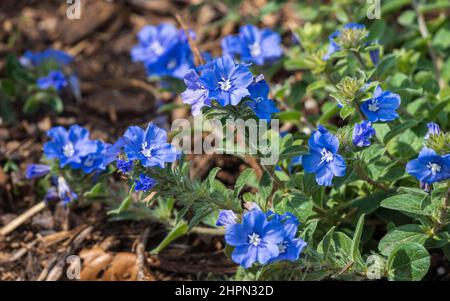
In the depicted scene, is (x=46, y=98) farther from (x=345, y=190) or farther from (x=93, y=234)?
(x=345, y=190)

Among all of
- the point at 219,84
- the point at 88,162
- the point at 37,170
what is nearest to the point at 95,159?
the point at 88,162

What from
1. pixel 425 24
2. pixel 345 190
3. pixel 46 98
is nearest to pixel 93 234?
pixel 46 98

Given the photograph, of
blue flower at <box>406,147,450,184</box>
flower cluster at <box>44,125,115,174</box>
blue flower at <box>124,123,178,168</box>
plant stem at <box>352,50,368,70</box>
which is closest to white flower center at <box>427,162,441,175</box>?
blue flower at <box>406,147,450,184</box>

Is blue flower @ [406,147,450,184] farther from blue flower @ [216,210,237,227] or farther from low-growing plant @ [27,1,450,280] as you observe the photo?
blue flower @ [216,210,237,227]

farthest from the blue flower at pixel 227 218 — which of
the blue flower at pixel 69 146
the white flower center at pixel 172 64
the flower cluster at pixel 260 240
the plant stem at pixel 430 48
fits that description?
the plant stem at pixel 430 48

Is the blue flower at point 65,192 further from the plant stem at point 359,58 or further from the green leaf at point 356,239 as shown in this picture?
the plant stem at point 359,58

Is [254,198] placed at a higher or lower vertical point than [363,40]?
lower

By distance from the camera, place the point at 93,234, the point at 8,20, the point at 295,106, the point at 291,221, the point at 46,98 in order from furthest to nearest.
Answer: the point at 8,20 → the point at 46,98 → the point at 295,106 → the point at 93,234 → the point at 291,221
